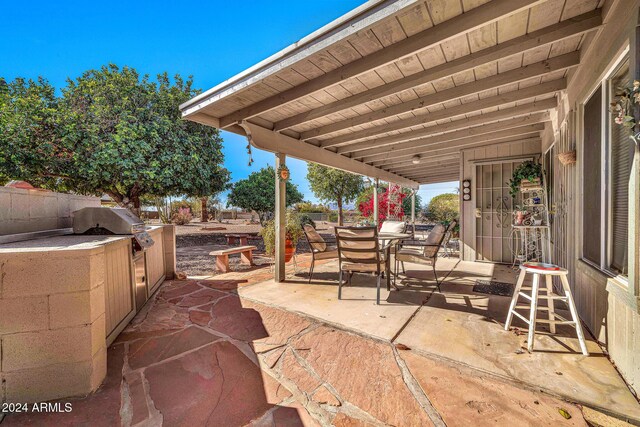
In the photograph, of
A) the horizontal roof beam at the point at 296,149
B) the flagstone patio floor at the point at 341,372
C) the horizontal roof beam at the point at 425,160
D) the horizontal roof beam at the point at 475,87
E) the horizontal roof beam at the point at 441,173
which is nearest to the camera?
the flagstone patio floor at the point at 341,372

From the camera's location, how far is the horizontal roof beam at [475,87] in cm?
245

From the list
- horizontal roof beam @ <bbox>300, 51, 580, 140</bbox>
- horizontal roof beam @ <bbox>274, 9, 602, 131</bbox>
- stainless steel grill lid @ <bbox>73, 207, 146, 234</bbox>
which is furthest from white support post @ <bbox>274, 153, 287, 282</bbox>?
stainless steel grill lid @ <bbox>73, 207, 146, 234</bbox>

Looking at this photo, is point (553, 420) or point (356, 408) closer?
point (553, 420)

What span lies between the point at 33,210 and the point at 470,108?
15.4 feet

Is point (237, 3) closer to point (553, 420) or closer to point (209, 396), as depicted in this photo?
point (209, 396)

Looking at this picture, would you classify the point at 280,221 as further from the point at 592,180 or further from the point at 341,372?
the point at 592,180

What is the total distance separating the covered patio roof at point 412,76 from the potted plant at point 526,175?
0.55 metres

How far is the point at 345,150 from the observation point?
5.35 m

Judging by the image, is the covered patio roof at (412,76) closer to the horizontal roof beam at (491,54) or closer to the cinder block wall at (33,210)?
the horizontal roof beam at (491,54)

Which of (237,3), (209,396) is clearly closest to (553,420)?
(209,396)

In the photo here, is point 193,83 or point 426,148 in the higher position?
point 193,83

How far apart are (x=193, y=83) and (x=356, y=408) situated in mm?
10857

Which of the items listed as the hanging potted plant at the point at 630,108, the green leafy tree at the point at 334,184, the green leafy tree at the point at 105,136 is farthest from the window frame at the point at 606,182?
the green leafy tree at the point at 334,184

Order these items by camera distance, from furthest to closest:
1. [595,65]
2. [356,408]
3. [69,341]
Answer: [595,65] < [69,341] < [356,408]
